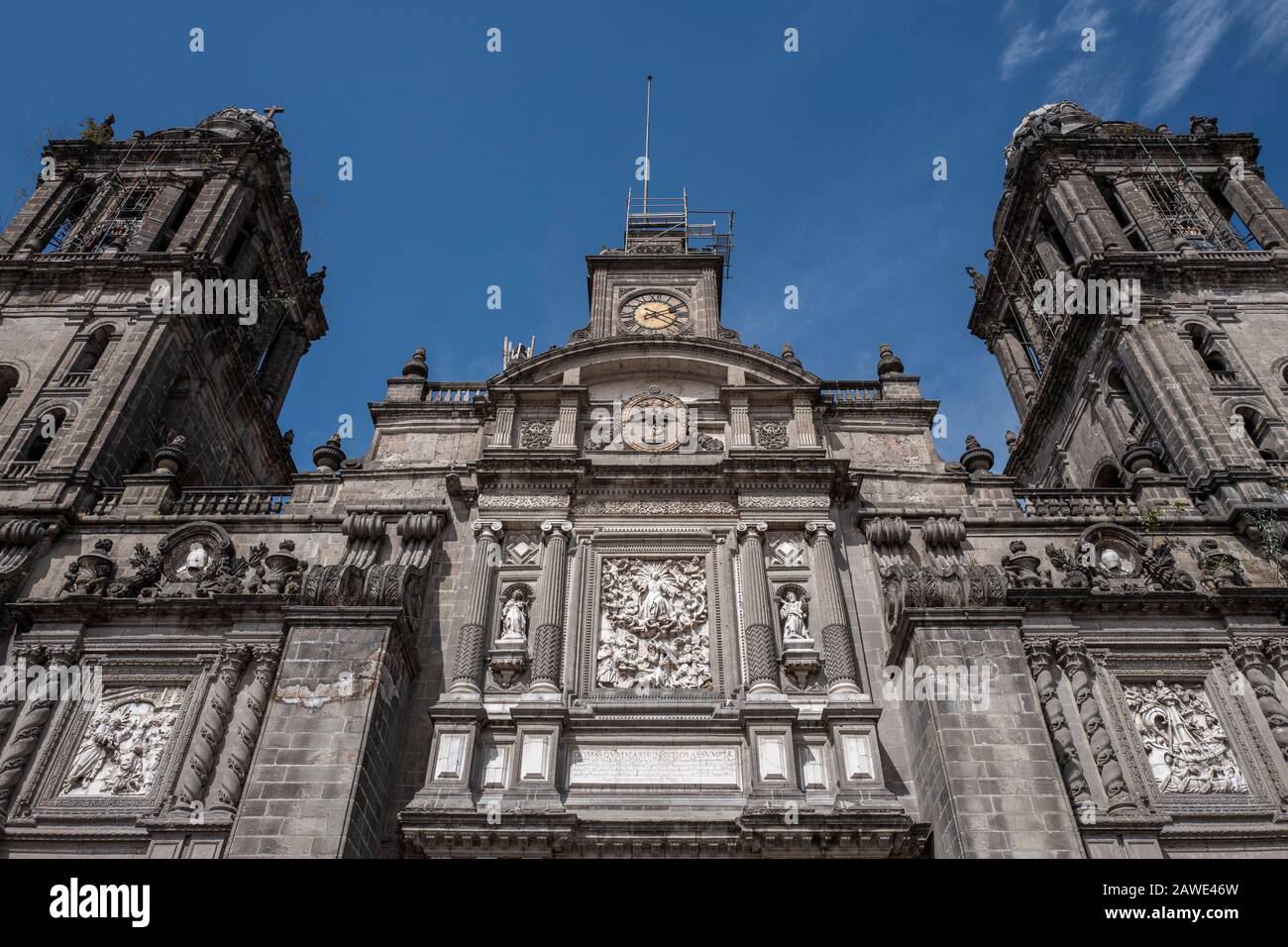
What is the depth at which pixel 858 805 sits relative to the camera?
14.2m

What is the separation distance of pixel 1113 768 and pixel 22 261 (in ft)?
85.7

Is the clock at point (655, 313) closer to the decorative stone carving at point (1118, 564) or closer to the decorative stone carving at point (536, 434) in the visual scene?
the decorative stone carving at point (536, 434)

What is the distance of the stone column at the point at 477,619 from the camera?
52.3 feet

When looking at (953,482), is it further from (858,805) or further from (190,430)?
(190,430)

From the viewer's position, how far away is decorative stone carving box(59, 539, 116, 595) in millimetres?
17375

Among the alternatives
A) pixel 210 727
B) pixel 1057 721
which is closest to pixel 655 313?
pixel 1057 721

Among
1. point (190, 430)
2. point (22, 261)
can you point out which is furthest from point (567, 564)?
point (22, 261)

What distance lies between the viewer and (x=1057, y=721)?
15.6 meters

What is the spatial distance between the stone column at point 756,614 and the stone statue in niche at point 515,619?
3742mm

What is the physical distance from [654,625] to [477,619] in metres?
3.02

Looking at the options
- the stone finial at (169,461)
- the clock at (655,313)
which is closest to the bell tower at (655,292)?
the clock at (655,313)

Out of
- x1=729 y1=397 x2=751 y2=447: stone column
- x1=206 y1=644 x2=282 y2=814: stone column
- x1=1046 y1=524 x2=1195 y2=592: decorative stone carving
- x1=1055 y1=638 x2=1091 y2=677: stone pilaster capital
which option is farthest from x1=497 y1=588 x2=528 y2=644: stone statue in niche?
x1=1046 y1=524 x2=1195 y2=592: decorative stone carving

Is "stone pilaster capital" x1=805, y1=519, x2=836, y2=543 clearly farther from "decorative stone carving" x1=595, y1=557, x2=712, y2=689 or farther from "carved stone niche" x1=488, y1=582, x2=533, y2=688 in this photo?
"carved stone niche" x1=488, y1=582, x2=533, y2=688

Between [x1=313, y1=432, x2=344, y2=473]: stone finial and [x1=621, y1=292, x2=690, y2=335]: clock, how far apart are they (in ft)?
22.9
